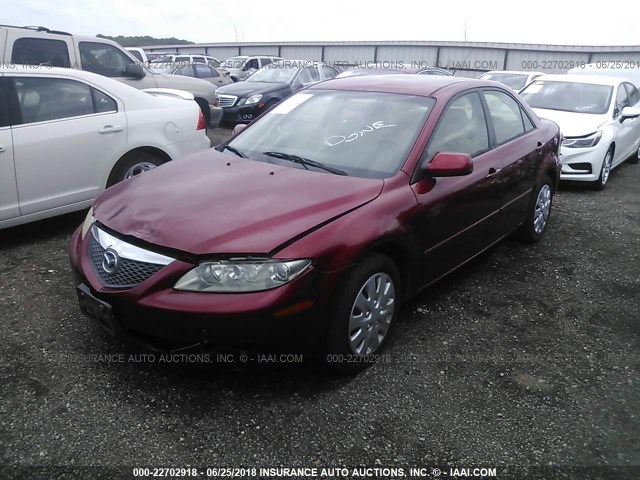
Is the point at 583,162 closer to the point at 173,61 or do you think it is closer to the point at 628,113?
the point at 628,113

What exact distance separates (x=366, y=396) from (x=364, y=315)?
42 centimetres

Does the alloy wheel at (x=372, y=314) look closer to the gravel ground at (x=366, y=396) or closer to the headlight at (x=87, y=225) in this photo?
the gravel ground at (x=366, y=396)

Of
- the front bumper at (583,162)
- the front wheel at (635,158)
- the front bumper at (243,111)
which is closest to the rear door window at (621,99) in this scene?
the front bumper at (583,162)

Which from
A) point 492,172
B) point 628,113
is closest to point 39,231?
point 492,172

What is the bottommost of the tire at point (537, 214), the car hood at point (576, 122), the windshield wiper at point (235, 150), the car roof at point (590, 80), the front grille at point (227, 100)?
the tire at point (537, 214)

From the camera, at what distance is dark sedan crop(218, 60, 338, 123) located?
11.0 meters

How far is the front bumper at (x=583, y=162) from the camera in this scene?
22.8ft

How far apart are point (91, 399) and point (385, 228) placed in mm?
1750

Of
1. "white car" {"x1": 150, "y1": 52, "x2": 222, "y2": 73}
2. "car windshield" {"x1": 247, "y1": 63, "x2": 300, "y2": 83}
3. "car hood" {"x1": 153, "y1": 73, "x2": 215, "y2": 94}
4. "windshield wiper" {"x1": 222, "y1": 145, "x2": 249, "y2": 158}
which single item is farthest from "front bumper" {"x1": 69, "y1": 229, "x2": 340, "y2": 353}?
"white car" {"x1": 150, "y1": 52, "x2": 222, "y2": 73}

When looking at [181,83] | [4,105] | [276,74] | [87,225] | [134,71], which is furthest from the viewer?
[276,74]

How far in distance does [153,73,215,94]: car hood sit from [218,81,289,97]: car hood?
0.83 m

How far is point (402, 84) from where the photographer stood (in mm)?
3785

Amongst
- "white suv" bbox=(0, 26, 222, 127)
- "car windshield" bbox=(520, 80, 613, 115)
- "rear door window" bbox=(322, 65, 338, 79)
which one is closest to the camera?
"white suv" bbox=(0, 26, 222, 127)

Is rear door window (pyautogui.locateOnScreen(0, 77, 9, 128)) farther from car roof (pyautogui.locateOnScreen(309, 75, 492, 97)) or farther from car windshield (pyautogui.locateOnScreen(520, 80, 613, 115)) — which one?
car windshield (pyautogui.locateOnScreen(520, 80, 613, 115))
